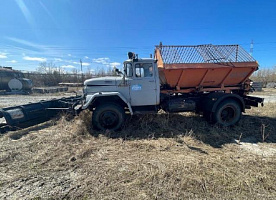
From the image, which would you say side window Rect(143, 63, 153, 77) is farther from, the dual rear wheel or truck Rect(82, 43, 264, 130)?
the dual rear wheel

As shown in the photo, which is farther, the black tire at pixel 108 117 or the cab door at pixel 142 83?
the cab door at pixel 142 83

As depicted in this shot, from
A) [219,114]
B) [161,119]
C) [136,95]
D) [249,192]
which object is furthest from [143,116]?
[249,192]

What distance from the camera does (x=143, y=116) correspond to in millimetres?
5219

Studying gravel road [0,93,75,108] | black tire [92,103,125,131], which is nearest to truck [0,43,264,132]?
black tire [92,103,125,131]

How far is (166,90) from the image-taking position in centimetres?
493

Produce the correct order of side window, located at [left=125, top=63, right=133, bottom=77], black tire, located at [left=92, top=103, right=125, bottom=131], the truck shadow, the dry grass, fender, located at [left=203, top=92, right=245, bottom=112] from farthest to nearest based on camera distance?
1. fender, located at [left=203, top=92, right=245, bottom=112]
2. side window, located at [left=125, top=63, right=133, bottom=77]
3. black tire, located at [left=92, top=103, right=125, bottom=131]
4. the truck shadow
5. the dry grass

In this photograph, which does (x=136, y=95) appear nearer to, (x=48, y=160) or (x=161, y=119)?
(x=161, y=119)

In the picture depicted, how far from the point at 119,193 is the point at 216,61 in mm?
4969

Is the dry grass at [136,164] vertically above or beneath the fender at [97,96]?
beneath

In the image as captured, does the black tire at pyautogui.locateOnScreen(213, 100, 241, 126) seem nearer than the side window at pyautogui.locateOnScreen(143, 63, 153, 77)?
No

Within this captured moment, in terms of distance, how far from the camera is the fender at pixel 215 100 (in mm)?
4727

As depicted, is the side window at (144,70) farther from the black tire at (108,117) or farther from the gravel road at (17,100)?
the gravel road at (17,100)

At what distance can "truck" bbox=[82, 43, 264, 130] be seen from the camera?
14.5 ft

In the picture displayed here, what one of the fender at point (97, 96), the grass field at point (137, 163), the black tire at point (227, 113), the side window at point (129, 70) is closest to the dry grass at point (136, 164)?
the grass field at point (137, 163)
